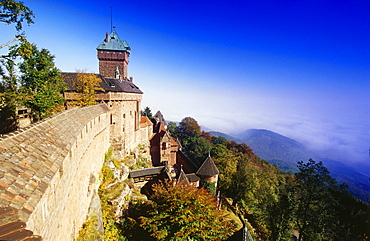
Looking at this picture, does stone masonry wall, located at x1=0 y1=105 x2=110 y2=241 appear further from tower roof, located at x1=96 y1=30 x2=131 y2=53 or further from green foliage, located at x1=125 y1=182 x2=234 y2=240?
tower roof, located at x1=96 y1=30 x2=131 y2=53

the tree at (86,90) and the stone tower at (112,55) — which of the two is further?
the stone tower at (112,55)

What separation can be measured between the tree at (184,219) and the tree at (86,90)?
11968 mm

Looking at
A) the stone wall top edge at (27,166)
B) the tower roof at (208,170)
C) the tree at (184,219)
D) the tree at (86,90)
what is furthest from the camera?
the tower roof at (208,170)

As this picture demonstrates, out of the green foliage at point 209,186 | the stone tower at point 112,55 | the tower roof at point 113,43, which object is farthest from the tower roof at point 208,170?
the tower roof at point 113,43

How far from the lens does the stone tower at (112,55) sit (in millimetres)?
26078

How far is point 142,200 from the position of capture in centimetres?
1567

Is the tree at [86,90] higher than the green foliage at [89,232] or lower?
higher

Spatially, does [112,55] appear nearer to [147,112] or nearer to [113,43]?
[113,43]

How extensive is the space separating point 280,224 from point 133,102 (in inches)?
920

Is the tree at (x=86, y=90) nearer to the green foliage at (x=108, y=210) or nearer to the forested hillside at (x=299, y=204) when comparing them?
the green foliage at (x=108, y=210)

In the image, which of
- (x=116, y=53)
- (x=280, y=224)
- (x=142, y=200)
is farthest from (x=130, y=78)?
(x=280, y=224)

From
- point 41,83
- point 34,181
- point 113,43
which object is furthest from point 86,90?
point 34,181

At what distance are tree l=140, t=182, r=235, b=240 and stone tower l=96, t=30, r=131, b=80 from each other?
69.2 feet

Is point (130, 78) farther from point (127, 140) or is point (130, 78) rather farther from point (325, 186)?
point (325, 186)
